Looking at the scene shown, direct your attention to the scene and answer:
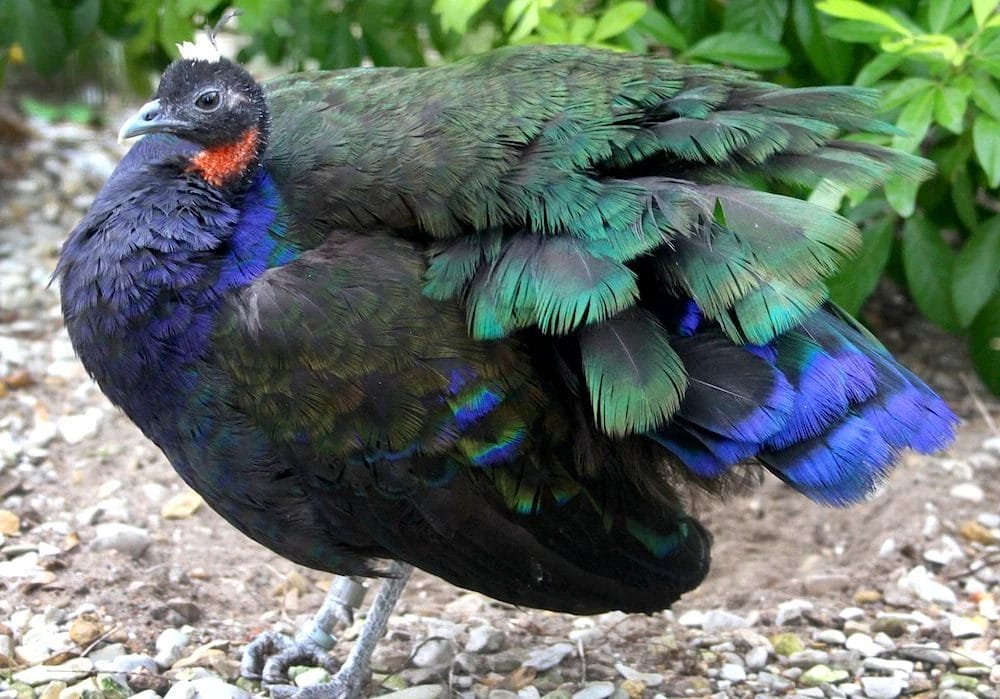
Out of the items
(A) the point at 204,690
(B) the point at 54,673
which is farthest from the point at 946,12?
(B) the point at 54,673

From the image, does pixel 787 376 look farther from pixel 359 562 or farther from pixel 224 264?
pixel 224 264

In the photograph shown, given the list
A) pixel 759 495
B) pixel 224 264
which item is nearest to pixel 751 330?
pixel 224 264

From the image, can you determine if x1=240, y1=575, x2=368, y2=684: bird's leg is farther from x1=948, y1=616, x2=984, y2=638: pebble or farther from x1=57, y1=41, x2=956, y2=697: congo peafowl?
x1=948, y1=616, x2=984, y2=638: pebble

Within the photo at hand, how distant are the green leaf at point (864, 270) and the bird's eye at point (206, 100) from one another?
2.53 m

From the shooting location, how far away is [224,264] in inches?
140

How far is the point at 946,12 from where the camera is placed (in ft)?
14.8

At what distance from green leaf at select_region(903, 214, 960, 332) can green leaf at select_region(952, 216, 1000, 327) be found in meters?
0.09

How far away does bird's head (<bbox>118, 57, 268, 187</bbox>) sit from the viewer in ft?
12.2

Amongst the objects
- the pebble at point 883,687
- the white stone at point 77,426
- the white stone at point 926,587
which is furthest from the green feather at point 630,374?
the white stone at point 77,426

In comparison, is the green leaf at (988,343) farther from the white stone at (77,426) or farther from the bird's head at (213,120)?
the white stone at (77,426)

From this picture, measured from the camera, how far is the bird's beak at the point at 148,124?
12.1 feet

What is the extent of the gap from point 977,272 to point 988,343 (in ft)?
1.23

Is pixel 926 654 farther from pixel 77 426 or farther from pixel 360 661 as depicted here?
pixel 77 426

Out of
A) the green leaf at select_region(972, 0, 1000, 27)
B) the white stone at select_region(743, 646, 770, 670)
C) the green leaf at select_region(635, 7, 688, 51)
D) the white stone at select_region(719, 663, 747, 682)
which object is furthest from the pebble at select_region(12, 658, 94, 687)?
the green leaf at select_region(972, 0, 1000, 27)
